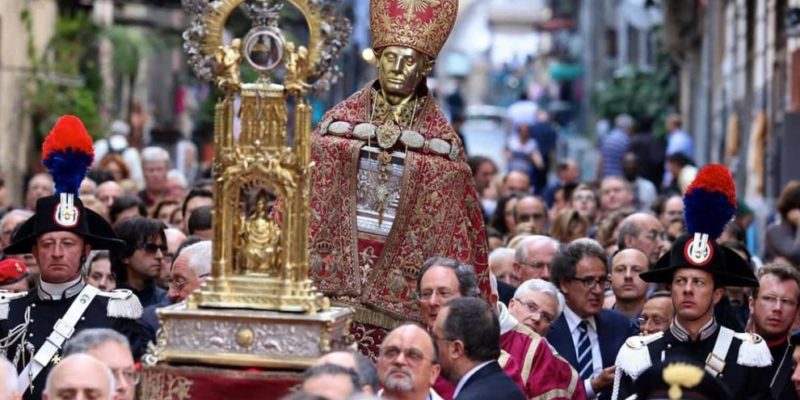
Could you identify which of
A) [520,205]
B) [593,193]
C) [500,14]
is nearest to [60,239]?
[520,205]

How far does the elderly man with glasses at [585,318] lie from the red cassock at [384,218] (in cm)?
111

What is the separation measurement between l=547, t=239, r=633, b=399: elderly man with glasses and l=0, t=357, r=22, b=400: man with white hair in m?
4.22

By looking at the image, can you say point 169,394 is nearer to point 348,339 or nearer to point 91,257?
point 348,339

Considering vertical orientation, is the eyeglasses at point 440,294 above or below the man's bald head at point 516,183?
below

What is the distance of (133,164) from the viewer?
22094 mm

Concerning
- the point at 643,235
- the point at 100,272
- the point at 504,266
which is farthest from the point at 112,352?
the point at 643,235

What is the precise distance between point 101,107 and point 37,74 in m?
2.99

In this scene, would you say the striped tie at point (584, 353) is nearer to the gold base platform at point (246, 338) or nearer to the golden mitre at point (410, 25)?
the golden mitre at point (410, 25)

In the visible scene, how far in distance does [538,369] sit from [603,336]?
161 centimetres

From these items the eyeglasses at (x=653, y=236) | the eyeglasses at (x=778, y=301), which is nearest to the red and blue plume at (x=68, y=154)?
the eyeglasses at (x=778, y=301)

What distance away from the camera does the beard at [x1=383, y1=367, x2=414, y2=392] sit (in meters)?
9.20

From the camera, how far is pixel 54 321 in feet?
35.0

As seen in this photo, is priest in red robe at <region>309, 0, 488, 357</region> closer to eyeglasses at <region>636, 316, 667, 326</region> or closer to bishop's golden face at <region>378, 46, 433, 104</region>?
bishop's golden face at <region>378, 46, 433, 104</region>

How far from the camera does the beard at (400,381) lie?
9.20m
